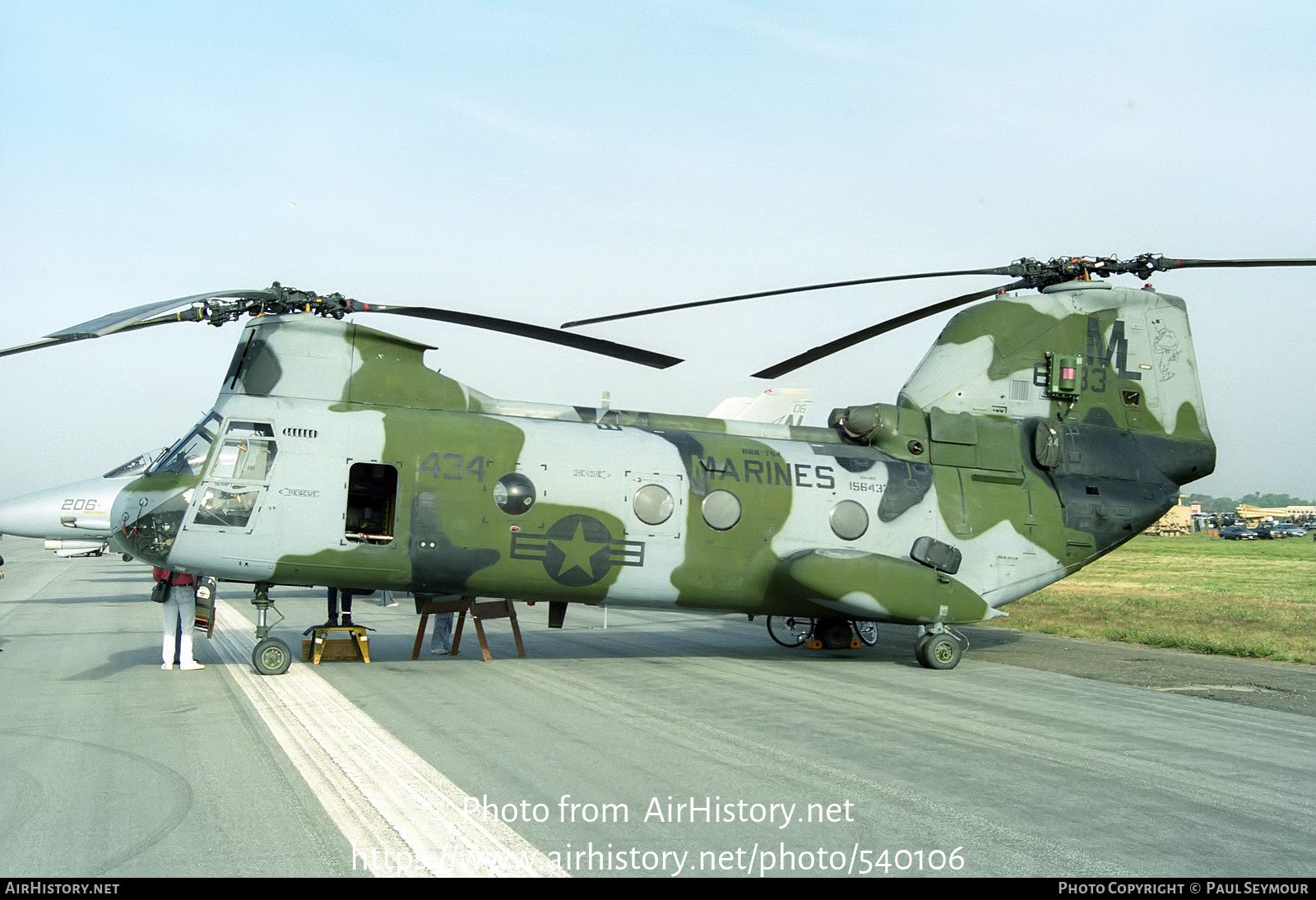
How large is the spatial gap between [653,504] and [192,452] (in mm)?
5670

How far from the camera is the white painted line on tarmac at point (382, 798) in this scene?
18.5 ft

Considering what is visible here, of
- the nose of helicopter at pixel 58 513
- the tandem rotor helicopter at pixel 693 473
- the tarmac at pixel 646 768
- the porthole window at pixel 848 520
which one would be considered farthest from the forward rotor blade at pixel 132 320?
the nose of helicopter at pixel 58 513

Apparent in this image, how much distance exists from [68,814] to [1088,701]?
32.5 feet

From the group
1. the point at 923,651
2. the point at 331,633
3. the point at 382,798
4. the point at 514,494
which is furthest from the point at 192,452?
the point at 923,651

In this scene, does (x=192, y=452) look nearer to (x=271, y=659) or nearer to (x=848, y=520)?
(x=271, y=659)

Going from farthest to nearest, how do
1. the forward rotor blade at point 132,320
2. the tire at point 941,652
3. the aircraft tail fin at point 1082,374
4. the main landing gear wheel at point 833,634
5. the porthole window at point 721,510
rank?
the main landing gear wheel at point 833,634
the aircraft tail fin at point 1082,374
the tire at point 941,652
the porthole window at point 721,510
the forward rotor blade at point 132,320

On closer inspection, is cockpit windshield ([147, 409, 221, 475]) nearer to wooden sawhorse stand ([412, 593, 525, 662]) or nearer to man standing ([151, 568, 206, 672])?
man standing ([151, 568, 206, 672])

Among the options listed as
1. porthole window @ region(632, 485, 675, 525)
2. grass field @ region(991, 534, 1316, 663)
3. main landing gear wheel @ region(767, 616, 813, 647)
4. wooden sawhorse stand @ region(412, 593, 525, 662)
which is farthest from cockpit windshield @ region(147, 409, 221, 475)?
grass field @ region(991, 534, 1316, 663)

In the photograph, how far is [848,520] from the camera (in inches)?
565

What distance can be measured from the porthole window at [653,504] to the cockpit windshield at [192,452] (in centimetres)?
523

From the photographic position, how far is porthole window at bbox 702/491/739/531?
13.9 meters

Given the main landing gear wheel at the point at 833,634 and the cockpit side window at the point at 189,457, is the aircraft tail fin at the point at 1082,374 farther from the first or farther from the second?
the cockpit side window at the point at 189,457
